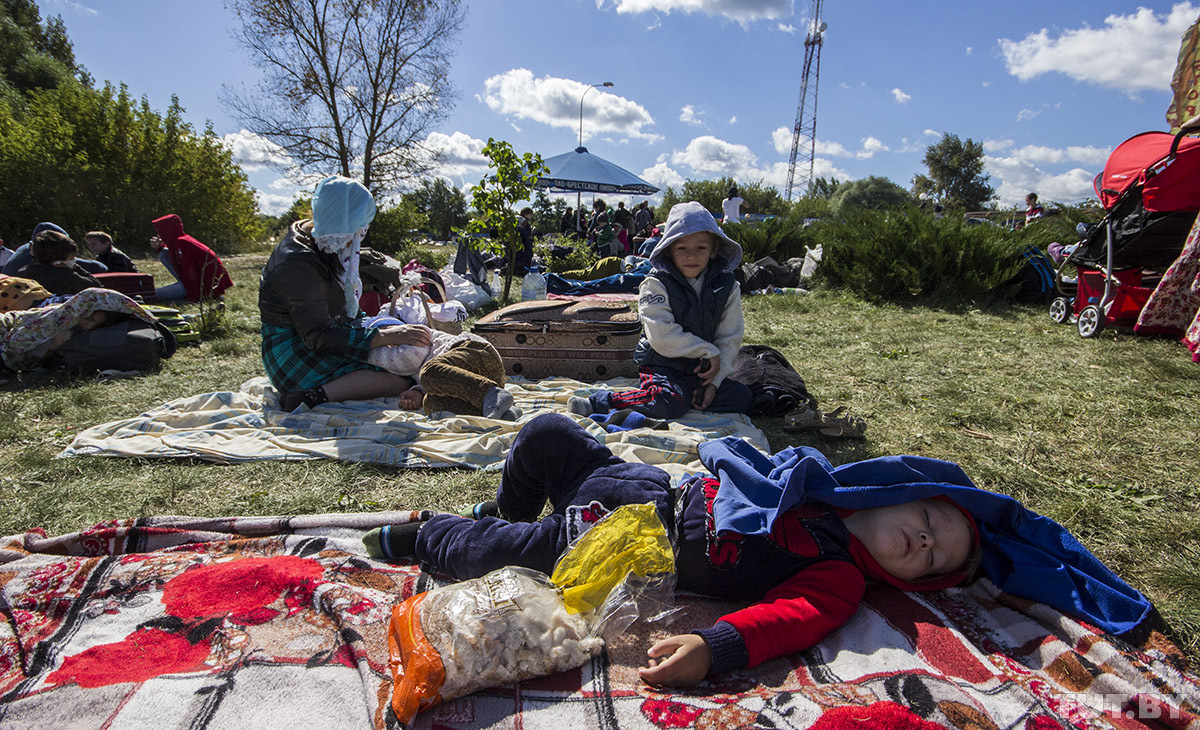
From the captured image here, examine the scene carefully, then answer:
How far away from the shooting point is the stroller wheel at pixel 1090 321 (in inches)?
231

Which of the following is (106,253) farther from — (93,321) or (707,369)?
(707,369)

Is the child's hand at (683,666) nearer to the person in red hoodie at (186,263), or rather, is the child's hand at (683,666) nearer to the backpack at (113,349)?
the backpack at (113,349)

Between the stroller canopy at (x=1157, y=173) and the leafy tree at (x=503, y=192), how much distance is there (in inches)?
270

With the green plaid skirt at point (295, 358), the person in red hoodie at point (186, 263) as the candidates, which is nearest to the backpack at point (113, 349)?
the green plaid skirt at point (295, 358)

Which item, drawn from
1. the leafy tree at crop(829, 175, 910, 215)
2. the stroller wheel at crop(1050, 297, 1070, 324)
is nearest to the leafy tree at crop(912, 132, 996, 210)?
the leafy tree at crop(829, 175, 910, 215)

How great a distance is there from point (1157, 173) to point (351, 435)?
7440mm

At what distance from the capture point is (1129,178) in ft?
19.1

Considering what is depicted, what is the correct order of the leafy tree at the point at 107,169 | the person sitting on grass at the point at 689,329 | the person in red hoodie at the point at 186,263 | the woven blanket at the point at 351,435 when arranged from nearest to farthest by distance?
the woven blanket at the point at 351,435
the person sitting on grass at the point at 689,329
the person in red hoodie at the point at 186,263
the leafy tree at the point at 107,169

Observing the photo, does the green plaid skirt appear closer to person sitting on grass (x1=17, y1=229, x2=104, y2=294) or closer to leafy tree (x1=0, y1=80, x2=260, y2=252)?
person sitting on grass (x1=17, y1=229, x2=104, y2=294)

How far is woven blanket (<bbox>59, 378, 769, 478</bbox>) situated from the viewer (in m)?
3.14

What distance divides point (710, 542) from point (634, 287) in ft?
25.4

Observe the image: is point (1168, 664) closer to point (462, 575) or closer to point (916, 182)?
point (462, 575)

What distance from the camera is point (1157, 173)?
5.27 m

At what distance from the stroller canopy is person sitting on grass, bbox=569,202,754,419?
4.60 m
